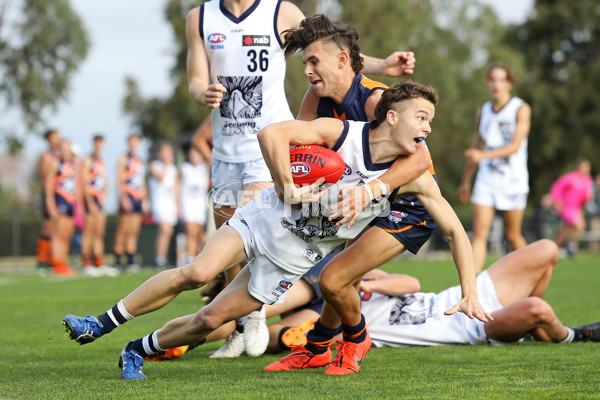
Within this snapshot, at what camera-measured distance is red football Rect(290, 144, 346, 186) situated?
3775 mm

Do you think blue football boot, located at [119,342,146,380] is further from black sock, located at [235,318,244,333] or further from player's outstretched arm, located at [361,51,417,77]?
player's outstretched arm, located at [361,51,417,77]

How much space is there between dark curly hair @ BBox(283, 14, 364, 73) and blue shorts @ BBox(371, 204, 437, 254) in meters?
0.88

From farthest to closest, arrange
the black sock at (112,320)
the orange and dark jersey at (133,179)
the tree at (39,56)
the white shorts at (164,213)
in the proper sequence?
the tree at (39,56)
the white shorts at (164,213)
the orange and dark jersey at (133,179)
the black sock at (112,320)

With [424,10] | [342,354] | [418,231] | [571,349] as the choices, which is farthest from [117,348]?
[424,10]

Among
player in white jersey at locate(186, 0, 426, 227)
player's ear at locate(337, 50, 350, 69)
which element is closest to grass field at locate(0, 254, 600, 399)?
player in white jersey at locate(186, 0, 426, 227)

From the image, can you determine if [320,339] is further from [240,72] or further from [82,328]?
[240,72]

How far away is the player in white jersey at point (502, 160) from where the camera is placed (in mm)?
8727

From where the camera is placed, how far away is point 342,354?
4.29 m

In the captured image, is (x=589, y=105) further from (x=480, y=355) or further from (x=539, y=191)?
(x=480, y=355)

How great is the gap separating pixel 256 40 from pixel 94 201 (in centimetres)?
1032

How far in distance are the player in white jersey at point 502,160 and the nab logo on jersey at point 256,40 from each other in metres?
4.02

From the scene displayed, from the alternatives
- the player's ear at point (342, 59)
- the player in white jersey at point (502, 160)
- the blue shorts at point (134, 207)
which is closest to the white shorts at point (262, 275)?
the player's ear at point (342, 59)

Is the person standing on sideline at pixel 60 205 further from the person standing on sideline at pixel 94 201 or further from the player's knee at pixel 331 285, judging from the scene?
the player's knee at pixel 331 285

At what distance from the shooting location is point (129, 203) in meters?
14.9
